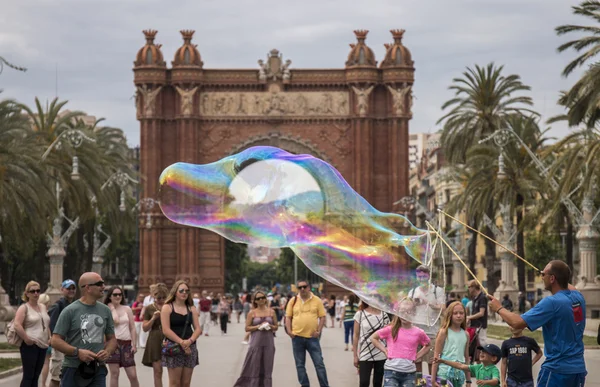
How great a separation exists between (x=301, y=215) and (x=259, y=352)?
1.87m

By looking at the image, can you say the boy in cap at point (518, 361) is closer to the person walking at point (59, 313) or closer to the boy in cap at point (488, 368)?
the boy in cap at point (488, 368)

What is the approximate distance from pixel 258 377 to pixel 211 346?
16422 millimetres

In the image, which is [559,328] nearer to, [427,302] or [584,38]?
[427,302]

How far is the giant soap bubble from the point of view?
524 inches

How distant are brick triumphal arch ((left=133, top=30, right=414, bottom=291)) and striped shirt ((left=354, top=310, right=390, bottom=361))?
56.2 metres

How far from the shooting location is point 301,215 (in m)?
14.6

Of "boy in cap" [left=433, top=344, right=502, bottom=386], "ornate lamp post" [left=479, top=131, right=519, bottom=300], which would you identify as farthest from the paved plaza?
"ornate lamp post" [left=479, top=131, right=519, bottom=300]

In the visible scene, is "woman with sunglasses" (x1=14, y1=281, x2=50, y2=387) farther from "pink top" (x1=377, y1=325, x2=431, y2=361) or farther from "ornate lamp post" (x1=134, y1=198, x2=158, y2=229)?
"ornate lamp post" (x1=134, y1=198, x2=158, y2=229)

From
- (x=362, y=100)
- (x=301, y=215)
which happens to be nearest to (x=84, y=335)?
(x=301, y=215)

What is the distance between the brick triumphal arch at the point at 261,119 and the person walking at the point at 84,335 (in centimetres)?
6041

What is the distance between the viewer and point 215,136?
7200 cm

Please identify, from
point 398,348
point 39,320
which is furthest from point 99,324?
point 39,320

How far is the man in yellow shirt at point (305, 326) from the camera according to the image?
15.7m

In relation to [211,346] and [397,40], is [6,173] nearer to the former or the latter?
[211,346]
